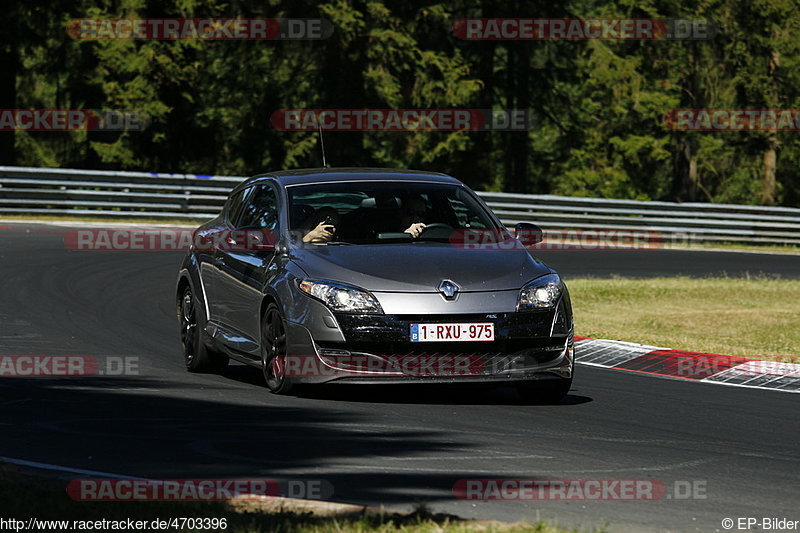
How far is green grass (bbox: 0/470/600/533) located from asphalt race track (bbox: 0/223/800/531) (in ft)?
1.66

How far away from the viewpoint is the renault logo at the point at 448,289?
382 inches

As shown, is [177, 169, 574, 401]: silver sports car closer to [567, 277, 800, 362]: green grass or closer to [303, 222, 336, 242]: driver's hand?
[303, 222, 336, 242]: driver's hand

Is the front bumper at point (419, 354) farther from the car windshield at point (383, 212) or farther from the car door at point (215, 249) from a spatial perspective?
the car door at point (215, 249)

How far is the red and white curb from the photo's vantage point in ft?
40.3

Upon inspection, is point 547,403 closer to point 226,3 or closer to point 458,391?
point 458,391

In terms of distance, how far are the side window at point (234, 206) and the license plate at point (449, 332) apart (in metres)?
3.07

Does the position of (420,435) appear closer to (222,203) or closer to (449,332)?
(449,332)

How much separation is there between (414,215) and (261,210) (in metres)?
1.34

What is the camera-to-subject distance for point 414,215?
436 inches

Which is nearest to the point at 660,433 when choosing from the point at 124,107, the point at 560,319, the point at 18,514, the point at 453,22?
the point at 560,319

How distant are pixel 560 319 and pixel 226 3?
3687 cm

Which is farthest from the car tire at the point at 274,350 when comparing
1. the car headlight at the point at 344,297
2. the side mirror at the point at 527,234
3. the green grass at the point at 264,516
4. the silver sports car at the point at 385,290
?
the green grass at the point at 264,516

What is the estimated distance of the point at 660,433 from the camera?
9.14 m

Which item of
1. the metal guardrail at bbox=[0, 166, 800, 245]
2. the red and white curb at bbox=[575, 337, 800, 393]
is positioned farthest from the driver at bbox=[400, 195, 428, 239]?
the metal guardrail at bbox=[0, 166, 800, 245]
